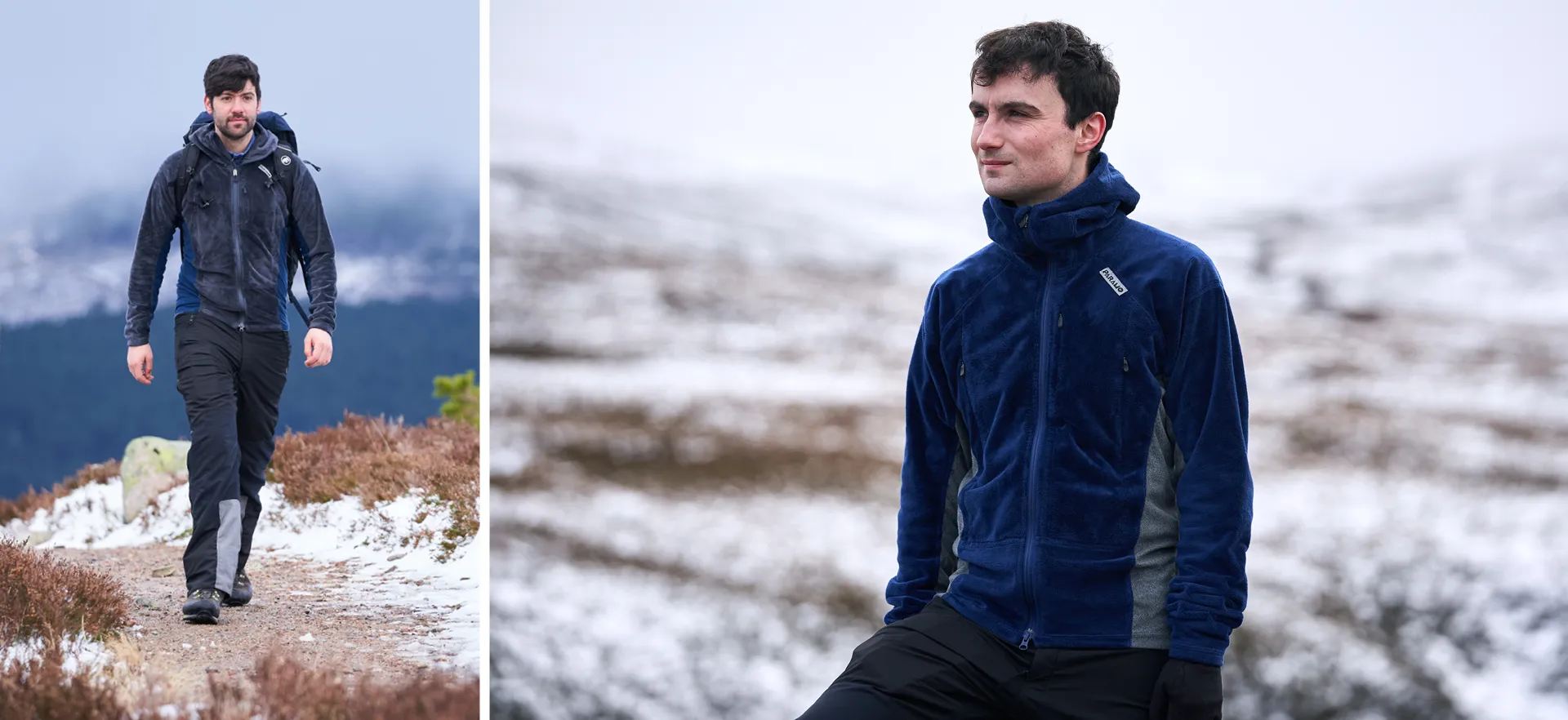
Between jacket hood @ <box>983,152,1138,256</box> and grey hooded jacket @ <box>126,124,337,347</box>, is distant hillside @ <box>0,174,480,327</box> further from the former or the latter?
jacket hood @ <box>983,152,1138,256</box>

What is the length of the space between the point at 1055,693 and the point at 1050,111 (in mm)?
766

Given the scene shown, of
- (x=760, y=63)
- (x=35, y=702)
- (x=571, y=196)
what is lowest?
(x=35, y=702)

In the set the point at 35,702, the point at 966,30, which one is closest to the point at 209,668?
the point at 35,702

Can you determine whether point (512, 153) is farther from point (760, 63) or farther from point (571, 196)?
point (760, 63)

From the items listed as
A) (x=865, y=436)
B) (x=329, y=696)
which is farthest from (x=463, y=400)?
(x=329, y=696)

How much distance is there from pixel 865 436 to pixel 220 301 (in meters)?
1.91

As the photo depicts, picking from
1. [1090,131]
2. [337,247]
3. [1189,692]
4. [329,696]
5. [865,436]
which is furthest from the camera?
[865,436]

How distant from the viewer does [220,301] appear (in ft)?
10.4

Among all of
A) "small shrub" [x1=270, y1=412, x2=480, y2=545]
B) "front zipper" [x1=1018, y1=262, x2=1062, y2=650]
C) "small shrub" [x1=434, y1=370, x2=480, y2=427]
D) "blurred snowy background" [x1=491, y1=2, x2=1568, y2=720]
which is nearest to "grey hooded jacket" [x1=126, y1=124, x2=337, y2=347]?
"small shrub" [x1=270, y1=412, x2=480, y2=545]

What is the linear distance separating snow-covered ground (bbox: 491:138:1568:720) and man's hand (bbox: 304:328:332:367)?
1151 mm

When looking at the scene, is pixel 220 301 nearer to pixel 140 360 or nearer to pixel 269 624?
pixel 140 360

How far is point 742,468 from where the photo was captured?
4250mm

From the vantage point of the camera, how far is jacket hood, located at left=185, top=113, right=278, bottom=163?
3178mm

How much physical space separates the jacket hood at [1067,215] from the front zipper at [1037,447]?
0.05m
